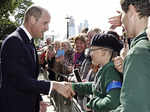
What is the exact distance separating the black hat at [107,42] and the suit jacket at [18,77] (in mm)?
851

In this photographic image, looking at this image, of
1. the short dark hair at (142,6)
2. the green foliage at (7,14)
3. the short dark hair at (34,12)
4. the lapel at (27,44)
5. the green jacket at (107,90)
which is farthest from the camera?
the green foliage at (7,14)

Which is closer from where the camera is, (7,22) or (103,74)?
(103,74)

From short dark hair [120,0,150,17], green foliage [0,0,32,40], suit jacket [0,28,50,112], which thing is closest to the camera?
short dark hair [120,0,150,17]

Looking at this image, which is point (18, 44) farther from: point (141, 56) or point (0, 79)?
point (141, 56)

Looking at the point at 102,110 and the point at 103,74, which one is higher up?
the point at 103,74

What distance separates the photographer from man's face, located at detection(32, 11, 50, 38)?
10.7 feet

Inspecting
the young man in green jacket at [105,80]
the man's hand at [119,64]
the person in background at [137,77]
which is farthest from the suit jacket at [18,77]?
the person in background at [137,77]

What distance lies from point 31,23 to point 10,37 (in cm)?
40

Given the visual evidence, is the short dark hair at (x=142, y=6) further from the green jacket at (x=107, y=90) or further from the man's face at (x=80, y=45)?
the man's face at (x=80, y=45)

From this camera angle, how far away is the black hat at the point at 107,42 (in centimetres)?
259

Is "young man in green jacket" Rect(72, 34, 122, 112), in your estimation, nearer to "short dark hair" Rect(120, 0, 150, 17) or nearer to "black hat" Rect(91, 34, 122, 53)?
"black hat" Rect(91, 34, 122, 53)

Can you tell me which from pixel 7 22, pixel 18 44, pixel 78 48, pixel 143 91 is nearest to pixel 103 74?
pixel 143 91

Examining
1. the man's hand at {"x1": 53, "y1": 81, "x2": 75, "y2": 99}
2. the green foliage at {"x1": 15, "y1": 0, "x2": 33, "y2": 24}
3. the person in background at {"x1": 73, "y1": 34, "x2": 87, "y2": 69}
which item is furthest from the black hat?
the green foliage at {"x1": 15, "y1": 0, "x2": 33, "y2": 24}

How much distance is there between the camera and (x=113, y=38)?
2.64 metres
